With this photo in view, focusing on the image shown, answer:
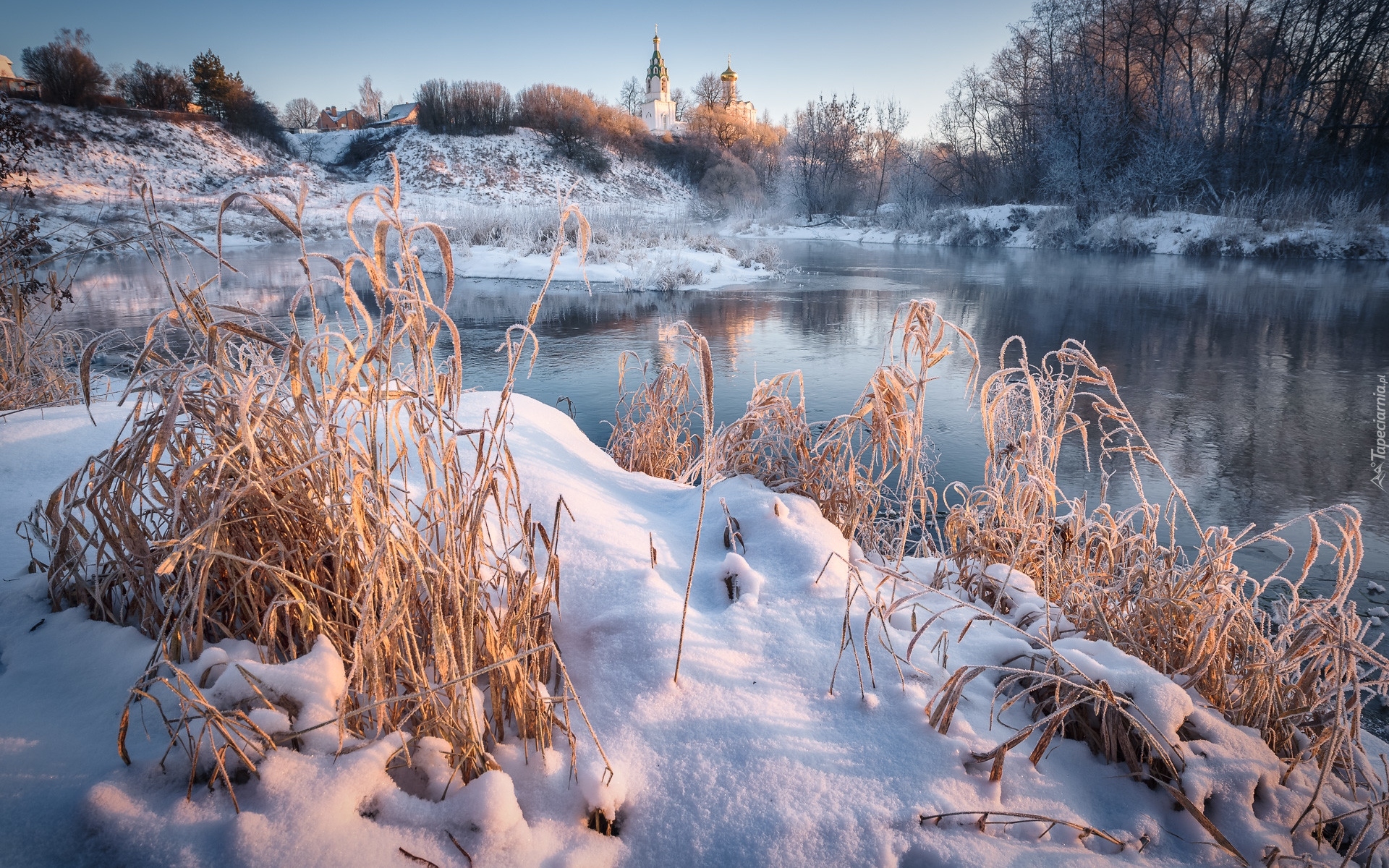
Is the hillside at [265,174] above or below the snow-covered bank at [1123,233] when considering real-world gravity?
above

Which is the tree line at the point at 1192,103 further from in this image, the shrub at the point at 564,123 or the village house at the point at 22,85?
the village house at the point at 22,85

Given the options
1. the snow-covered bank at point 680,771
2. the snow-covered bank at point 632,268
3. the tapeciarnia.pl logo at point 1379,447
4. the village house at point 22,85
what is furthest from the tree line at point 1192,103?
the village house at point 22,85

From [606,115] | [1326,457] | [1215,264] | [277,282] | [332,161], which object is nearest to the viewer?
[1326,457]

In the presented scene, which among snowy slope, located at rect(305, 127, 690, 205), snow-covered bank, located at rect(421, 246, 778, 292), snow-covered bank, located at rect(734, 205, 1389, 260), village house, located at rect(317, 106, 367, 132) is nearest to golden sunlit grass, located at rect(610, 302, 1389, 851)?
snow-covered bank, located at rect(421, 246, 778, 292)

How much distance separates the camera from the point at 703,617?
173cm

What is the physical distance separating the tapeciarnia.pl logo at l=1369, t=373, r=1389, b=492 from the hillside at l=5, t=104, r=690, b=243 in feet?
67.8

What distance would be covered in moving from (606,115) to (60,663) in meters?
47.7

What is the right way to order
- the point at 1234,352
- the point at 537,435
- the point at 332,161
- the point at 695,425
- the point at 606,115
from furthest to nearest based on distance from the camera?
the point at 606,115 → the point at 332,161 → the point at 1234,352 → the point at 695,425 → the point at 537,435

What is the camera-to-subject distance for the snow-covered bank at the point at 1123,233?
15742 millimetres

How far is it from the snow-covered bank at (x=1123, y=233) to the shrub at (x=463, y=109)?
20.5 metres

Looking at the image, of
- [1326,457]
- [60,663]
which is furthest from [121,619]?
[1326,457]

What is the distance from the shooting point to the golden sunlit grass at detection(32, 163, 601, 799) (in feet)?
3.76

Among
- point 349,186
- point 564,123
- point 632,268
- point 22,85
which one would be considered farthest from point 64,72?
point 632,268

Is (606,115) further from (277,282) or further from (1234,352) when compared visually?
(1234,352)
